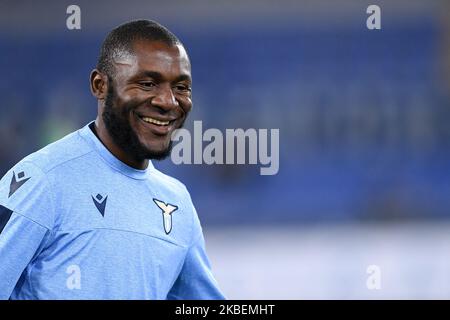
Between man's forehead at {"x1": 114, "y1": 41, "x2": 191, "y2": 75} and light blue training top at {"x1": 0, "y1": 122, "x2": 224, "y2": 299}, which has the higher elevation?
man's forehead at {"x1": 114, "y1": 41, "x2": 191, "y2": 75}

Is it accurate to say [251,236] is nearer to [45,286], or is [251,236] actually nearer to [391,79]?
[391,79]

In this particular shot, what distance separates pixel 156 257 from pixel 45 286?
28cm

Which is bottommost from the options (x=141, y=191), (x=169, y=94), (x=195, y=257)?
(x=195, y=257)

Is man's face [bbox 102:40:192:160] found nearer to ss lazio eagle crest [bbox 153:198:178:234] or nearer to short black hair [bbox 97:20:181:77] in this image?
short black hair [bbox 97:20:181:77]

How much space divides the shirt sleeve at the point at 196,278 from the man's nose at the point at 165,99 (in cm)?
33

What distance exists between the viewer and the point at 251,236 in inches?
150

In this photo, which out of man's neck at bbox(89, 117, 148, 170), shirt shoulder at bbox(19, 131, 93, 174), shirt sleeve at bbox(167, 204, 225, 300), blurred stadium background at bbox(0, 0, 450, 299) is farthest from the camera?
blurred stadium background at bbox(0, 0, 450, 299)

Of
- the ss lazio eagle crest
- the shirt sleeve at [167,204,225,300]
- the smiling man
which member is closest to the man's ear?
the smiling man

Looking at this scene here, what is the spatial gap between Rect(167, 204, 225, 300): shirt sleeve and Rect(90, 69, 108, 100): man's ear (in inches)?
16.5

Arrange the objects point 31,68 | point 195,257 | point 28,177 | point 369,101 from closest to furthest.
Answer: point 28,177 → point 195,257 → point 31,68 → point 369,101

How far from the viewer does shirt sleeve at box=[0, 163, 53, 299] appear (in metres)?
1.63

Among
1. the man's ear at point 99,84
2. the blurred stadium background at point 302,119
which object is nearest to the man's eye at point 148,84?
the man's ear at point 99,84

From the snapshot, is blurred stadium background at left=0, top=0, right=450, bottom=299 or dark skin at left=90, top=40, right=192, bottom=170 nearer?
dark skin at left=90, top=40, right=192, bottom=170
